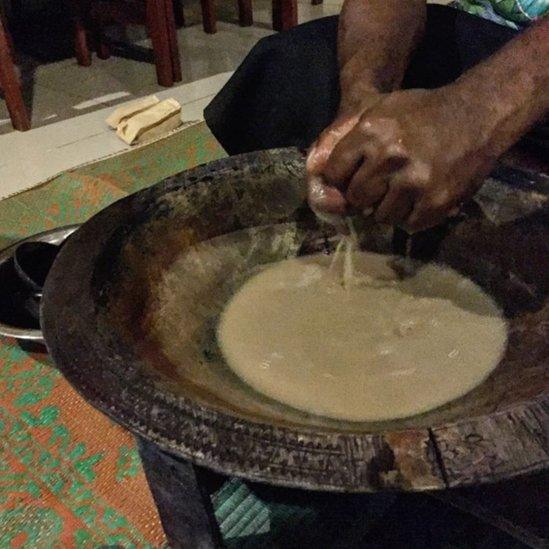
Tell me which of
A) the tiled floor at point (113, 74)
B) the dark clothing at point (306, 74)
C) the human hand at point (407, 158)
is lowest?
the tiled floor at point (113, 74)

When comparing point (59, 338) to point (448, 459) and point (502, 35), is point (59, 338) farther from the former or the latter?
point (502, 35)

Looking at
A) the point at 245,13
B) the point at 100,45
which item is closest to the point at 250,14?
the point at 245,13

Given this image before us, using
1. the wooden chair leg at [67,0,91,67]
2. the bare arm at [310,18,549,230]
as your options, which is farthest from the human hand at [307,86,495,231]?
the wooden chair leg at [67,0,91,67]

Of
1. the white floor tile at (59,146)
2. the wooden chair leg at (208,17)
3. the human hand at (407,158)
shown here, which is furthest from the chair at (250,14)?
the human hand at (407,158)

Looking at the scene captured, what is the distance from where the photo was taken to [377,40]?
112 cm

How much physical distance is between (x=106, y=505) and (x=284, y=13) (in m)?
2.52

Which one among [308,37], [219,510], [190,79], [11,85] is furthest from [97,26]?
[219,510]

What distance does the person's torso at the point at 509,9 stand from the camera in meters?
1.21

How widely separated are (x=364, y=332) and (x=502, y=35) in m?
0.60

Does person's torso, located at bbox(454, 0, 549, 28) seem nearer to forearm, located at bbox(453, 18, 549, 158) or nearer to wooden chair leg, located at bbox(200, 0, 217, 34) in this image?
forearm, located at bbox(453, 18, 549, 158)

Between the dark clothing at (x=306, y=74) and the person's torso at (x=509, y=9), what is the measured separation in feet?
0.24

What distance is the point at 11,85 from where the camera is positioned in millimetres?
2318

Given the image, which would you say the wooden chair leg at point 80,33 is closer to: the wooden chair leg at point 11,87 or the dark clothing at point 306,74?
the wooden chair leg at point 11,87

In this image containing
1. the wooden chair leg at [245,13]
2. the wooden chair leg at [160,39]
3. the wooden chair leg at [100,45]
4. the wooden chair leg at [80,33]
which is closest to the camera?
the wooden chair leg at [160,39]
